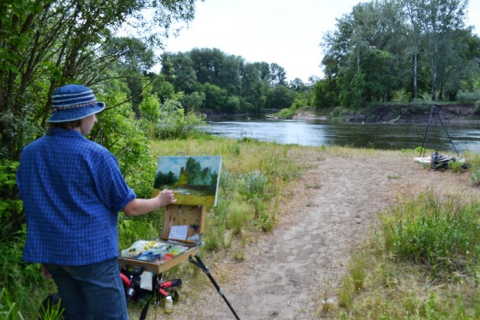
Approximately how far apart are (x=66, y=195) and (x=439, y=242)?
13.3ft

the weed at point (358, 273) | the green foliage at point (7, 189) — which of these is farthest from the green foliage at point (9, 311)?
the weed at point (358, 273)

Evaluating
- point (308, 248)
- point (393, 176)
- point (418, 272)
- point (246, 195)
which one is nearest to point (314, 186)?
point (246, 195)

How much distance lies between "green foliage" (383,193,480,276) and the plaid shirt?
3.60 meters

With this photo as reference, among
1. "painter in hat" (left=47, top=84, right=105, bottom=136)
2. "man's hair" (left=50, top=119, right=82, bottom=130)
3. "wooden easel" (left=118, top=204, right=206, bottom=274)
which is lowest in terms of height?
"wooden easel" (left=118, top=204, right=206, bottom=274)

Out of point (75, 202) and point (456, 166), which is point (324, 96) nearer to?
point (456, 166)

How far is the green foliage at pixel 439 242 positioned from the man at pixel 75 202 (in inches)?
138

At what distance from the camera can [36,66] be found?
4.03 metres

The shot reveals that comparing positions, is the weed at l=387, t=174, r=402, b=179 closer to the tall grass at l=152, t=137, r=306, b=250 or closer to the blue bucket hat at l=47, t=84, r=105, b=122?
the tall grass at l=152, t=137, r=306, b=250

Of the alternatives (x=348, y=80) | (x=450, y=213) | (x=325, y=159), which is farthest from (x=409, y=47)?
(x=450, y=213)

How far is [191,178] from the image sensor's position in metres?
3.60

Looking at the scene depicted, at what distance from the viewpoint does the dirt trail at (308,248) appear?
389cm

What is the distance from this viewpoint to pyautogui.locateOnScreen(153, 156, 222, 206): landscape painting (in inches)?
138

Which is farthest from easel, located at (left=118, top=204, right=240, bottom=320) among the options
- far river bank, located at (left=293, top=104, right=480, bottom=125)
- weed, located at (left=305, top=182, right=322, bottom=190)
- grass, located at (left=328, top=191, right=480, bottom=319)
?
far river bank, located at (left=293, top=104, right=480, bottom=125)

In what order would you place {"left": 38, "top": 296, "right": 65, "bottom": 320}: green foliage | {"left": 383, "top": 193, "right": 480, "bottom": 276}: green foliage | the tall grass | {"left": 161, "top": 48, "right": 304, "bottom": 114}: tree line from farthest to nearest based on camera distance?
1. {"left": 161, "top": 48, "right": 304, "bottom": 114}: tree line
2. the tall grass
3. {"left": 383, "top": 193, "right": 480, "bottom": 276}: green foliage
4. {"left": 38, "top": 296, "right": 65, "bottom": 320}: green foliage
